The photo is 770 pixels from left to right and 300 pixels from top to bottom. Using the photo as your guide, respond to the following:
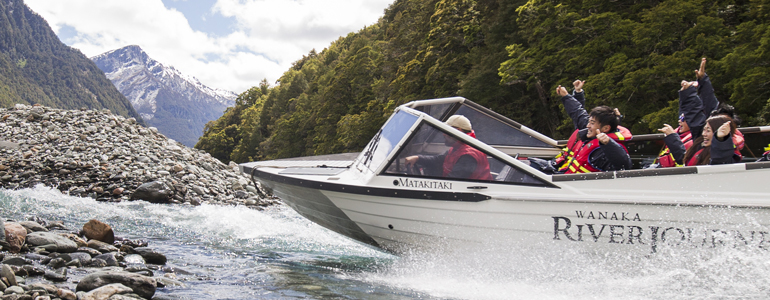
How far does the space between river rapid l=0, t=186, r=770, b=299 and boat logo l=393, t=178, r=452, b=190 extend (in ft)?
2.23

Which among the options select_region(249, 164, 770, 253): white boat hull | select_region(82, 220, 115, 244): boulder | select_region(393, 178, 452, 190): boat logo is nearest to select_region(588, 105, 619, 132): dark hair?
select_region(249, 164, 770, 253): white boat hull

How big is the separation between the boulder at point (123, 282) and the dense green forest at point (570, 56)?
11918mm

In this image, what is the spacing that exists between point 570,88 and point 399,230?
1314 cm

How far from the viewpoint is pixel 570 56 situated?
16312mm

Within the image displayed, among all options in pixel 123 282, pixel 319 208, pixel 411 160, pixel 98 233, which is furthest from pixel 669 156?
pixel 98 233

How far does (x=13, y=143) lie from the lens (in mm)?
15539

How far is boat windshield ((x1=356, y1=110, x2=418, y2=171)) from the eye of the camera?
528 centimetres

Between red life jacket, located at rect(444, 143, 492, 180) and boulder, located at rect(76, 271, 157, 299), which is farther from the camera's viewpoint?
red life jacket, located at rect(444, 143, 492, 180)

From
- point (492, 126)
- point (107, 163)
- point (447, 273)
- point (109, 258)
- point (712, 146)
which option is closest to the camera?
point (712, 146)

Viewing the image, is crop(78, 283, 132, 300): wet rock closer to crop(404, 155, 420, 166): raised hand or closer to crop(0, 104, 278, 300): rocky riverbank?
crop(0, 104, 278, 300): rocky riverbank

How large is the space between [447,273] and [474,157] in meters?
1.19

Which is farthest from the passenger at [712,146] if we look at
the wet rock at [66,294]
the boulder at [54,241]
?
the boulder at [54,241]

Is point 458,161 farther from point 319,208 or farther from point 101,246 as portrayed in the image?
point 101,246

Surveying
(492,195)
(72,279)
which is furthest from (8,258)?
(492,195)
